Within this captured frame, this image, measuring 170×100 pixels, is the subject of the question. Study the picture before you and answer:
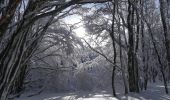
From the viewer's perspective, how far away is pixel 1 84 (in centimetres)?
183

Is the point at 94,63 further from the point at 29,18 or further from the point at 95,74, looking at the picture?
the point at 29,18

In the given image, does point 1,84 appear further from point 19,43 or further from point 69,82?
point 69,82

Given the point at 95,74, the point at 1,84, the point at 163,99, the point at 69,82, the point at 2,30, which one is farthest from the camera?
the point at 95,74

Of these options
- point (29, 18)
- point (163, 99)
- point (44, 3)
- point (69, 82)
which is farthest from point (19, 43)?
point (69, 82)

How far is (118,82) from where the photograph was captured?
3008cm

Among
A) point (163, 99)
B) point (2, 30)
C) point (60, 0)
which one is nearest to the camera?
point (2, 30)

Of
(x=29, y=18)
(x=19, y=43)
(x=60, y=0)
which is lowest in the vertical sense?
(x=19, y=43)

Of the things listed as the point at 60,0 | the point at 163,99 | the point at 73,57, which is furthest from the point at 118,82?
the point at 60,0

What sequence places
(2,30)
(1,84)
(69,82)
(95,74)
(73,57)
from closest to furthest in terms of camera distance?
1. (2,30)
2. (1,84)
3. (73,57)
4. (69,82)
5. (95,74)

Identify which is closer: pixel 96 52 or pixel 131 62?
pixel 131 62

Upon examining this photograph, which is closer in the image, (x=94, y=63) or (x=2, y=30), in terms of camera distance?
(x=2, y=30)

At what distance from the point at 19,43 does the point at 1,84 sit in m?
0.28

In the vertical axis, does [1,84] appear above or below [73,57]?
below

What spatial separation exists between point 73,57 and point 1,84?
22635 millimetres
